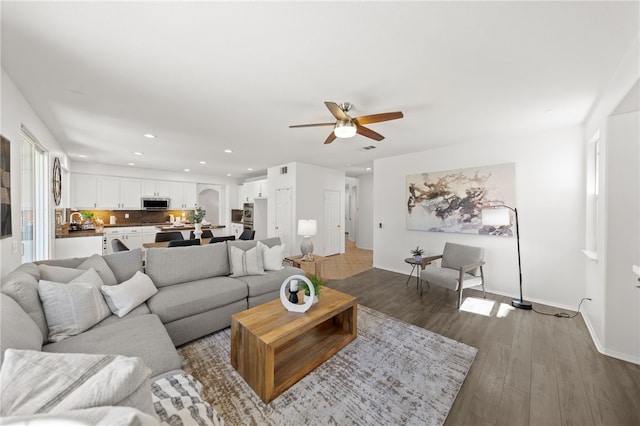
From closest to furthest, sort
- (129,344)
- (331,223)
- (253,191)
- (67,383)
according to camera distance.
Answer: (67,383), (129,344), (331,223), (253,191)

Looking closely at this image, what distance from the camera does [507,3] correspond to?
4.36 ft

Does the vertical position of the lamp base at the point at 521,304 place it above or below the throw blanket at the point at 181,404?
below

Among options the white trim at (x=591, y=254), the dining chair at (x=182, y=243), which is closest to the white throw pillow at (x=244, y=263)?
the dining chair at (x=182, y=243)

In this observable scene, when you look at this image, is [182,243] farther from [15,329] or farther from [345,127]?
[345,127]

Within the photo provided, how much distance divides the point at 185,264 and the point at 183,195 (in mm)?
5673

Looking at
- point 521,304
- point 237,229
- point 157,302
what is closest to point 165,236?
point 157,302

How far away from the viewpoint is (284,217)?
6004 millimetres

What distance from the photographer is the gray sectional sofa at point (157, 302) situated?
4.63 ft

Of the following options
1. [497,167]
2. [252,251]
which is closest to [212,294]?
[252,251]

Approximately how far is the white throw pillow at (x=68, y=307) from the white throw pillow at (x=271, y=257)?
1.75 m

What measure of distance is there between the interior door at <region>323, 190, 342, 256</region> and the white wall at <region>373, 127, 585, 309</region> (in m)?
3.02

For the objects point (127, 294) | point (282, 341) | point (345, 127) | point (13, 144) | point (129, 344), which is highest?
point (345, 127)

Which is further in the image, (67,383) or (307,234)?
(307,234)

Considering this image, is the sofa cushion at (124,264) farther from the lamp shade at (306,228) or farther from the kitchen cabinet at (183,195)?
the kitchen cabinet at (183,195)
